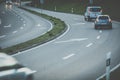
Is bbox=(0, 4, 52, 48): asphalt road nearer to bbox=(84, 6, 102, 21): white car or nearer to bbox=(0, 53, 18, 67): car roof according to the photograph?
bbox=(84, 6, 102, 21): white car

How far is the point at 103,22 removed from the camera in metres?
35.6

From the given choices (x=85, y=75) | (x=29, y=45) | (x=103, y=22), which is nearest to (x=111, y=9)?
(x=103, y=22)

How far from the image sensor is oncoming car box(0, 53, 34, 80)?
9844 millimetres

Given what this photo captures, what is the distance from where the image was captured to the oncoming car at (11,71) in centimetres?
984

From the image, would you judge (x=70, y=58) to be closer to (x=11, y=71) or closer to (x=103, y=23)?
(x=11, y=71)

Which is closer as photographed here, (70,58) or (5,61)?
(5,61)

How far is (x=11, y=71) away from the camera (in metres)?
10.0

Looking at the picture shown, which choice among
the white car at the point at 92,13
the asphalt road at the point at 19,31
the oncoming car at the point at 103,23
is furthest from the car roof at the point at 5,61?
the white car at the point at 92,13

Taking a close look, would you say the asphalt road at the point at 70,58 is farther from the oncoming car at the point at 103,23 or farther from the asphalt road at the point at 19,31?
the oncoming car at the point at 103,23

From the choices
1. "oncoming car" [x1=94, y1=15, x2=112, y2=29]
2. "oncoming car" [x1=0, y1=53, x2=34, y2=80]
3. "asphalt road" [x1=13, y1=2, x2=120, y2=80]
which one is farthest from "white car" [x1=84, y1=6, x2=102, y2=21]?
"oncoming car" [x1=0, y1=53, x2=34, y2=80]

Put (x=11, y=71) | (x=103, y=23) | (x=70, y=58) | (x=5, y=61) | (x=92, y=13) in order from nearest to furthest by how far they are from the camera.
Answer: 1. (x=11, y=71)
2. (x=5, y=61)
3. (x=70, y=58)
4. (x=103, y=23)
5. (x=92, y=13)

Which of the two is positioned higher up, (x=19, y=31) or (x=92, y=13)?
(x=19, y=31)

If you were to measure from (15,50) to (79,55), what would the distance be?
395 centimetres

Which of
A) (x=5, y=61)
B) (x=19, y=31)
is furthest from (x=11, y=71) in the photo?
(x=19, y=31)
